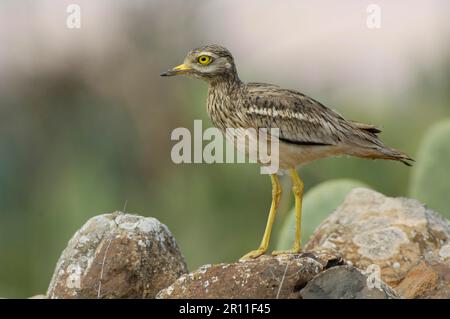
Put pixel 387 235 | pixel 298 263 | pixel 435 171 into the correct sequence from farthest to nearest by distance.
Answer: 1. pixel 435 171
2. pixel 387 235
3. pixel 298 263

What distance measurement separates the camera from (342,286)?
6.30 metres

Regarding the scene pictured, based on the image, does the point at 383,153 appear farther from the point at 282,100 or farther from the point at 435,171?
the point at 435,171

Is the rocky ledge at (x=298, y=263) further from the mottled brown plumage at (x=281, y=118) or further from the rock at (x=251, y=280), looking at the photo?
the mottled brown plumage at (x=281, y=118)

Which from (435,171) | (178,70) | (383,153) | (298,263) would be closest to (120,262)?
(298,263)

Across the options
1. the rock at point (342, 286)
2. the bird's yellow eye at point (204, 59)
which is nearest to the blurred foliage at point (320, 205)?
the bird's yellow eye at point (204, 59)

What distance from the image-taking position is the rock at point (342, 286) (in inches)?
247

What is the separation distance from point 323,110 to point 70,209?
19.5 feet

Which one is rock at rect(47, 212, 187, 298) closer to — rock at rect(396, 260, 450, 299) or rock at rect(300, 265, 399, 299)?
rock at rect(300, 265, 399, 299)

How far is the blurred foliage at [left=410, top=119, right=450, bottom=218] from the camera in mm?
10289

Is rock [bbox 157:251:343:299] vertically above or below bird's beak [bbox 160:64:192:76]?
below

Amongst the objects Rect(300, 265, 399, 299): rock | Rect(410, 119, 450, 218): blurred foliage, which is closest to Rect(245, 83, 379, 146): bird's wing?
Rect(300, 265, 399, 299): rock

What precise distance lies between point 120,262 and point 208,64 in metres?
1.90

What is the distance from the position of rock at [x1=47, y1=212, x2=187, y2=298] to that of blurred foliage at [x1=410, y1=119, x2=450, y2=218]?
3.94 meters
